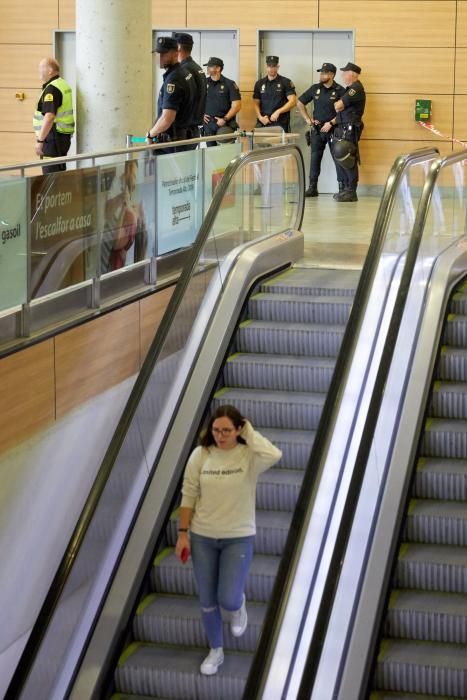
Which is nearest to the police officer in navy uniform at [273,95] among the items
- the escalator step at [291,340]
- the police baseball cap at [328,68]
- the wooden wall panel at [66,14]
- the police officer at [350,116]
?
the police baseball cap at [328,68]

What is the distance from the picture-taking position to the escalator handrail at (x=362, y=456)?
498 cm

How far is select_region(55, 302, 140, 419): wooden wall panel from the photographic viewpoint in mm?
7215

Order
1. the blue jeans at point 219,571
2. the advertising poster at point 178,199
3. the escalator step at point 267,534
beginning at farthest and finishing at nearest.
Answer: the advertising poster at point 178,199 → the escalator step at point 267,534 → the blue jeans at point 219,571

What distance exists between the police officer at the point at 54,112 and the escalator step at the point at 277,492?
5.03m

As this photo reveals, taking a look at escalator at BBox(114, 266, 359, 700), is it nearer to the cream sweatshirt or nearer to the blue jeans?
the blue jeans

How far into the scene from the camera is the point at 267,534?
262 inches

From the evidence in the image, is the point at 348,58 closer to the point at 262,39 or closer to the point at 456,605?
the point at 262,39

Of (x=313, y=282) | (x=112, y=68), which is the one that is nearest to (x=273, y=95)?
(x=112, y=68)

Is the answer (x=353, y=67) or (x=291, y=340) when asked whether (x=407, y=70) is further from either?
(x=291, y=340)

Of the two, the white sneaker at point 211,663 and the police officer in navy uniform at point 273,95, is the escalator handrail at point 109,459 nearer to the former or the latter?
the white sneaker at point 211,663

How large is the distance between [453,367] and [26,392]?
9.18ft

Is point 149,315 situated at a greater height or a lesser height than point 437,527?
greater

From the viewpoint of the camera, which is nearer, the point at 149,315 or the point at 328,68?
the point at 149,315

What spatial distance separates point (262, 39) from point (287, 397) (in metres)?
9.07
